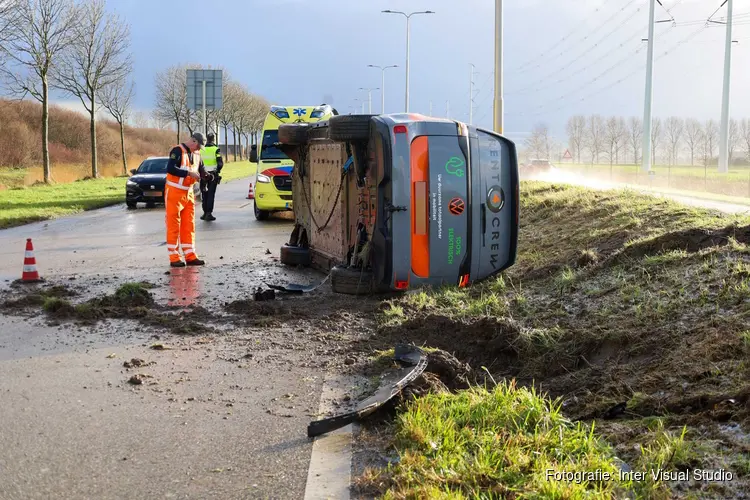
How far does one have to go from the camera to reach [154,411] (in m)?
4.81

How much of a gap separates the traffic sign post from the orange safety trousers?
27907 mm

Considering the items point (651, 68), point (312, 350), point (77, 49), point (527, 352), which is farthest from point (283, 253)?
point (651, 68)

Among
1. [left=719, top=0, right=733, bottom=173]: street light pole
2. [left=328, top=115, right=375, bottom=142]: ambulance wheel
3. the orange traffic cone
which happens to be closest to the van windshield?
the orange traffic cone

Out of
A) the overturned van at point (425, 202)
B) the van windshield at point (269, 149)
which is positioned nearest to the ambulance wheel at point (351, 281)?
the overturned van at point (425, 202)

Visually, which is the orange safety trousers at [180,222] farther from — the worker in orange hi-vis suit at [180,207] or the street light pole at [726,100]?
the street light pole at [726,100]

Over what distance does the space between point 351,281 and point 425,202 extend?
121cm

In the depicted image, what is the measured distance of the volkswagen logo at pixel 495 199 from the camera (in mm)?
8219

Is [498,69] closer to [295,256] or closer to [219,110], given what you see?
[295,256]

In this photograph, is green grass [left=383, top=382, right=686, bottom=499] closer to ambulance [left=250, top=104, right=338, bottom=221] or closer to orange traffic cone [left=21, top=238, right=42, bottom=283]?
orange traffic cone [left=21, top=238, right=42, bottom=283]

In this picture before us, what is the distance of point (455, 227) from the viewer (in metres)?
8.01

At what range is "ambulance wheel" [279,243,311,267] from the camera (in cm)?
1105

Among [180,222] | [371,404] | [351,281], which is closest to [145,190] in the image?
[180,222]

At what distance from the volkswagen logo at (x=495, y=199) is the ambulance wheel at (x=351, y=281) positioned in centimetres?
147

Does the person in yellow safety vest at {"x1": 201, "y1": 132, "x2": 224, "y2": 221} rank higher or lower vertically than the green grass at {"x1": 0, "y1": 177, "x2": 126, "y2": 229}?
higher
